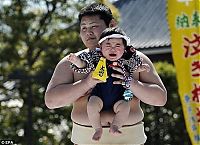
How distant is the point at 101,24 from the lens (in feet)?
7.95

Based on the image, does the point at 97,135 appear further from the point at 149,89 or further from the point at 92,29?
the point at 92,29

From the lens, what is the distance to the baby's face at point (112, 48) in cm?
225

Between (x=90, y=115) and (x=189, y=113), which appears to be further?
(x=189, y=113)

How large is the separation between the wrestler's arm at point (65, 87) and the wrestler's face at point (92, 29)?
13 cm

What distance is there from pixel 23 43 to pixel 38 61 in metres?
0.35

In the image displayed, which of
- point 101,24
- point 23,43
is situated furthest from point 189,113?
point 101,24

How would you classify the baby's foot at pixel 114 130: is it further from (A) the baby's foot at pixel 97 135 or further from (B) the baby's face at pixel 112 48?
(B) the baby's face at pixel 112 48

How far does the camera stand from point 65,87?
7.54 ft

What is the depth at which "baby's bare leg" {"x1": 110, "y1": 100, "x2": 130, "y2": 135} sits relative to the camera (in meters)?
2.23

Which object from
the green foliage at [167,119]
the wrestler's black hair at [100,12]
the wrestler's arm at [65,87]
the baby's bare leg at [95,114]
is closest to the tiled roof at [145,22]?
the green foliage at [167,119]

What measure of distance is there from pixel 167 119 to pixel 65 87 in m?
6.70

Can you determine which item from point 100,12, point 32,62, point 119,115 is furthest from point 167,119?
point 119,115

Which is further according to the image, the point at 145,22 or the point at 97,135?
the point at 145,22

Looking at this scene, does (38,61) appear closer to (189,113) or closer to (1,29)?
(1,29)
